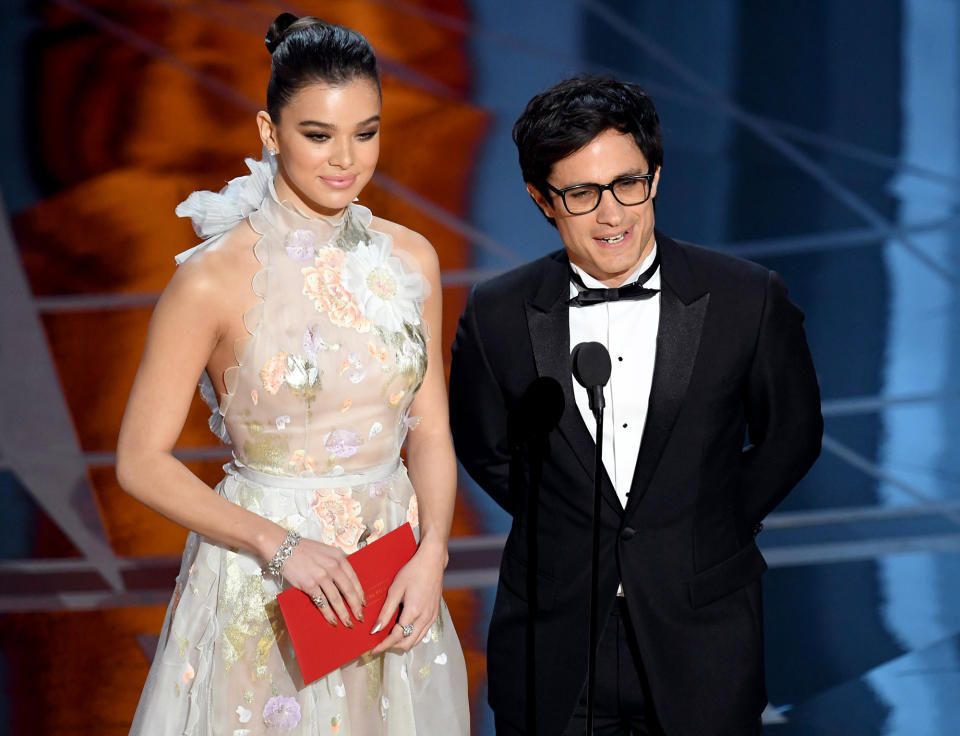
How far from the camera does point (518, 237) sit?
5.77 m

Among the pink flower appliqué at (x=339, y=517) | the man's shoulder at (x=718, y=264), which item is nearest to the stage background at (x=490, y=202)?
the pink flower appliqué at (x=339, y=517)

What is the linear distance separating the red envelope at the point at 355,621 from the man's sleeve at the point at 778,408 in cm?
66

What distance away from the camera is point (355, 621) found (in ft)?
6.13

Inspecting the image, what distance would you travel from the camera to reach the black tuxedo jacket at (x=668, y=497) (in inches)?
78.9

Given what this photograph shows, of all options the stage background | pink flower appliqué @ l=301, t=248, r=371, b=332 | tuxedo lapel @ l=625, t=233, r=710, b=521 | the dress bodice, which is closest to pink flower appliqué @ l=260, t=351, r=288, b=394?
the dress bodice

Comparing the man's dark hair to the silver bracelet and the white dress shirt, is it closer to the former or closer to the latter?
the white dress shirt

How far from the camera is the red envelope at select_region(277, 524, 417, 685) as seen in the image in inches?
71.2

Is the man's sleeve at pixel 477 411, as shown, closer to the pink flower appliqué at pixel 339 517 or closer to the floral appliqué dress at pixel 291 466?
the floral appliqué dress at pixel 291 466

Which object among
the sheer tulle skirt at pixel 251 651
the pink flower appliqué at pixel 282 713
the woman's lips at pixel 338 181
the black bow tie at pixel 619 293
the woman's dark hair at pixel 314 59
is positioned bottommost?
the pink flower appliqué at pixel 282 713

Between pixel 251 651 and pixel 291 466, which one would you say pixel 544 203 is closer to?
pixel 291 466

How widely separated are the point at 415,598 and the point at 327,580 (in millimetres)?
168

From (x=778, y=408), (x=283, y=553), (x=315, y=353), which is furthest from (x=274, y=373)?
(x=778, y=408)

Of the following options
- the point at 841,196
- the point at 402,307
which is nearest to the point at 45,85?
the point at 841,196

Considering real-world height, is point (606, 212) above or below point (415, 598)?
above
